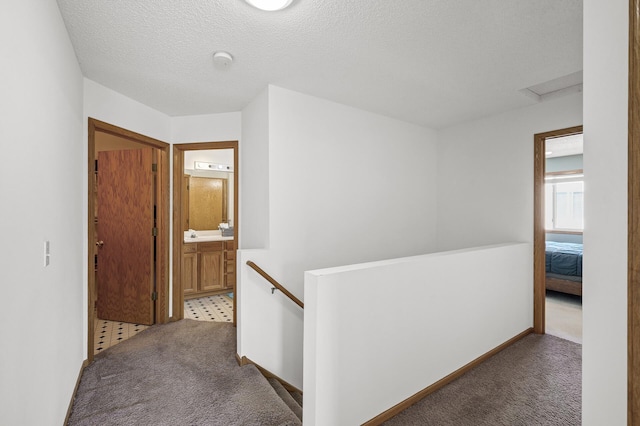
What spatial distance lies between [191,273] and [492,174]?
14.7ft

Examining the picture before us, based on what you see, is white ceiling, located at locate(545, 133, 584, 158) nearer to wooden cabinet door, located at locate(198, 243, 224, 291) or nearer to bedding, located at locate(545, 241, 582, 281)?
bedding, located at locate(545, 241, 582, 281)

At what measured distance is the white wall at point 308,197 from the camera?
2549 millimetres

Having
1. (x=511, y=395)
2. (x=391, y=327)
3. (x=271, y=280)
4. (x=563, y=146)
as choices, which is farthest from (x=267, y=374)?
(x=563, y=146)

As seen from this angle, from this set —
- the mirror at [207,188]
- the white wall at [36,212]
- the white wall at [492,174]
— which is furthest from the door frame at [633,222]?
the mirror at [207,188]

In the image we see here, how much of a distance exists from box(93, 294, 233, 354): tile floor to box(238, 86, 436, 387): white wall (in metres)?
1.34

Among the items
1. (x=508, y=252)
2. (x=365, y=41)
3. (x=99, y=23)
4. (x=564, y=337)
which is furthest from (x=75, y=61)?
(x=564, y=337)

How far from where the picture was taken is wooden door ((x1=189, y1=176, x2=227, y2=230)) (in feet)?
17.2

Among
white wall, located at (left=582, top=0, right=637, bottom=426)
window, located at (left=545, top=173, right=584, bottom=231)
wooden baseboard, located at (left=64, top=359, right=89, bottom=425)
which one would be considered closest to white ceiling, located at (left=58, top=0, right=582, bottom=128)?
white wall, located at (left=582, top=0, right=637, bottom=426)

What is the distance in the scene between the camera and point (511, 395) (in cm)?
214

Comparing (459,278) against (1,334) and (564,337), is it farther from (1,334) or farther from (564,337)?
(1,334)

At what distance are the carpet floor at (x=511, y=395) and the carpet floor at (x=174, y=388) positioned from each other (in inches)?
38.5

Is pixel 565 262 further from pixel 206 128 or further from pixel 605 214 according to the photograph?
pixel 206 128

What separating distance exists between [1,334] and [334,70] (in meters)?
2.42

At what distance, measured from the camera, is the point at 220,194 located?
5.52 m
